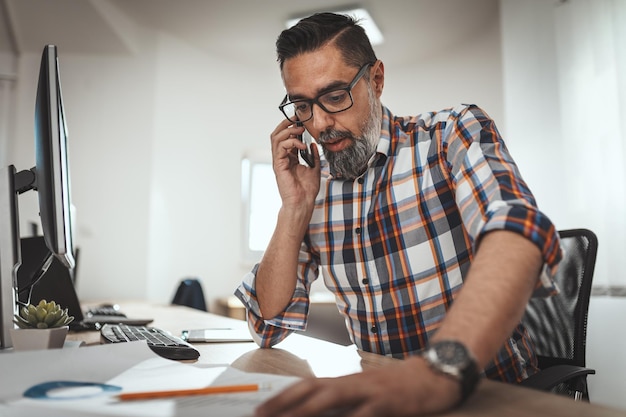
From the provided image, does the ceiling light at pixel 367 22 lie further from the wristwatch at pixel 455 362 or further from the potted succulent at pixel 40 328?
the wristwatch at pixel 455 362

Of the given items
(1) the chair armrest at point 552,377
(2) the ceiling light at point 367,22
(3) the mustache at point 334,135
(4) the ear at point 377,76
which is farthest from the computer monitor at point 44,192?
(2) the ceiling light at point 367,22

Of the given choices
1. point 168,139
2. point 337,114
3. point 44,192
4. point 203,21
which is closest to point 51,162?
point 44,192

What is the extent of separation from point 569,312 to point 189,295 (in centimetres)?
279

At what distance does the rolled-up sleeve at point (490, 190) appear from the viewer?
766mm

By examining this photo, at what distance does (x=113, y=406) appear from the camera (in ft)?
1.98

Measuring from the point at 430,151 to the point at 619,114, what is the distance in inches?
75.5

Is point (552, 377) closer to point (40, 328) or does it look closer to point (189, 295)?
point (40, 328)

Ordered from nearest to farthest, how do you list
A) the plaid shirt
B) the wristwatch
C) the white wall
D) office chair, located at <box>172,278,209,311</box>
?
the wristwatch → the plaid shirt → office chair, located at <box>172,278,209,311</box> → the white wall

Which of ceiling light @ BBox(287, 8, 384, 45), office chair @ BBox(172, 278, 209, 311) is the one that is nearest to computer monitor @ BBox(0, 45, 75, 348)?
office chair @ BBox(172, 278, 209, 311)

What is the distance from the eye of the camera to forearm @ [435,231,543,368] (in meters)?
0.64

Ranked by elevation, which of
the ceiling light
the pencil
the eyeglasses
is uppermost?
the ceiling light

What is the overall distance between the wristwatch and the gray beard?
78 cm

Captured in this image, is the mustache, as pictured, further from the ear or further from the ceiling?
the ceiling

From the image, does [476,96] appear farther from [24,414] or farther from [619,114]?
[24,414]
